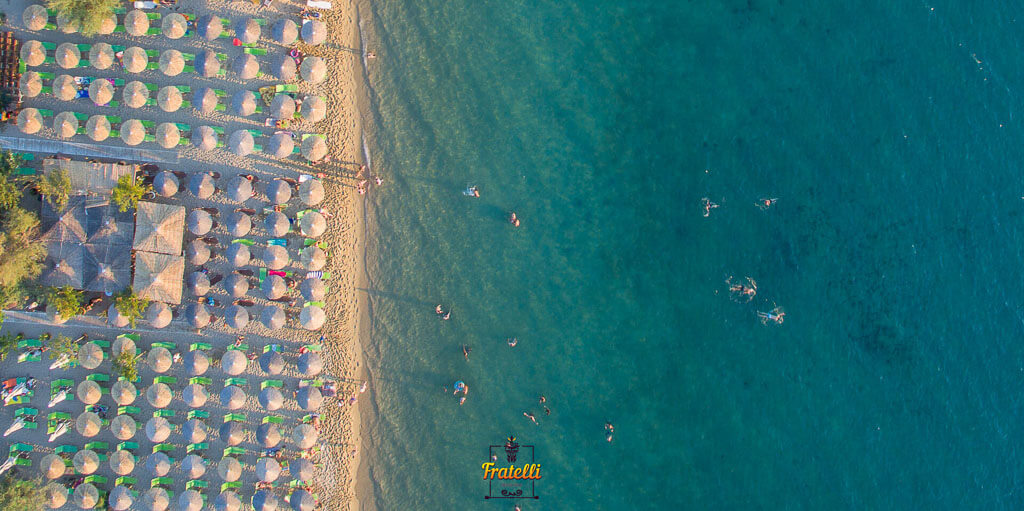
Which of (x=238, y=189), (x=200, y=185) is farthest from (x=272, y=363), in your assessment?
(x=200, y=185)

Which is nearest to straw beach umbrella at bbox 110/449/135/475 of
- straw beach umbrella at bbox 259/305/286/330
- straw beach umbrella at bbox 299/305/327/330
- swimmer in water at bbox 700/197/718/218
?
straw beach umbrella at bbox 259/305/286/330

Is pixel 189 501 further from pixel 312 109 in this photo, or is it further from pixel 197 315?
pixel 312 109

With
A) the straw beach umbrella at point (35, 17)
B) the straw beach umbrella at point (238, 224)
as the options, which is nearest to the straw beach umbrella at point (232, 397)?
the straw beach umbrella at point (238, 224)

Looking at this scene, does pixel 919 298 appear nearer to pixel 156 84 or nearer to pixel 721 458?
pixel 721 458

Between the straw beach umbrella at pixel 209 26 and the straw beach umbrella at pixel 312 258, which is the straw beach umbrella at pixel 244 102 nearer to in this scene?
the straw beach umbrella at pixel 209 26

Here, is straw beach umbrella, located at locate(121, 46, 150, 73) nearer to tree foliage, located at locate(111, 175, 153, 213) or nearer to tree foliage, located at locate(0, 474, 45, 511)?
tree foliage, located at locate(111, 175, 153, 213)
